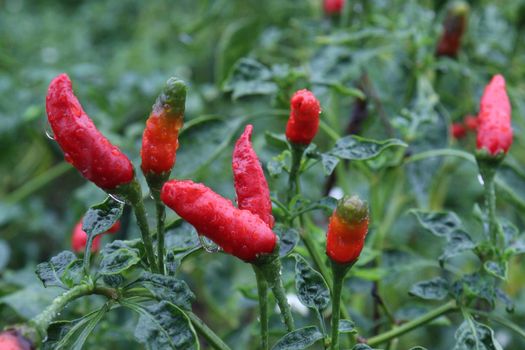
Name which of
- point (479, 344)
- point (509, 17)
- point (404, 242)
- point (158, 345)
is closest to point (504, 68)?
point (509, 17)

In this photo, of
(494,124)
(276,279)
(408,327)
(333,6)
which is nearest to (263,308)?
(276,279)

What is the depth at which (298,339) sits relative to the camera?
839mm

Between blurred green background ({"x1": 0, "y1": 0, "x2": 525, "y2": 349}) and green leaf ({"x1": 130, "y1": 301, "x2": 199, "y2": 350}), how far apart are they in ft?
1.19

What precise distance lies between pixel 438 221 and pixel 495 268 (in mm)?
112

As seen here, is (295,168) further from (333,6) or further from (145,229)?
(333,6)

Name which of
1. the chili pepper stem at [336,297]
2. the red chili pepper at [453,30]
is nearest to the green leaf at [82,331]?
the chili pepper stem at [336,297]

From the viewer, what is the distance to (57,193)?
8.70ft

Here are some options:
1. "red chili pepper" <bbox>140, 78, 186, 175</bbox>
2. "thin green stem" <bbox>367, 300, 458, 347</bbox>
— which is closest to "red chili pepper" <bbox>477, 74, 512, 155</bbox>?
"thin green stem" <bbox>367, 300, 458, 347</bbox>

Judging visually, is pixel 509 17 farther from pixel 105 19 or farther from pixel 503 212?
pixel 105 19

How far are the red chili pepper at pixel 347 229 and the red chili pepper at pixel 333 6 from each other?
1.06 m

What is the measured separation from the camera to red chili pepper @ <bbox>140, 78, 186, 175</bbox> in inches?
32.1

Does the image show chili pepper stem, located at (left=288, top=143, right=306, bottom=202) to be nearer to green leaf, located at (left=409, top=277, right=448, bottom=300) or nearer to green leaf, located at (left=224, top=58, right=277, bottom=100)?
green leaf, located at (left=409, top=277, right=448, bottom=300)

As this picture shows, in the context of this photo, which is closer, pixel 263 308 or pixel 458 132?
pixel 263 308

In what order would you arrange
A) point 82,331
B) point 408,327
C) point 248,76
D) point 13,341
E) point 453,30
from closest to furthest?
point 13,341, point 82,331, point 408,327, point 248,76, point 453,30
